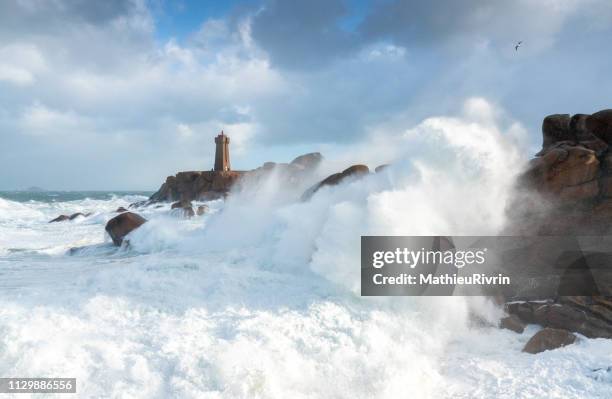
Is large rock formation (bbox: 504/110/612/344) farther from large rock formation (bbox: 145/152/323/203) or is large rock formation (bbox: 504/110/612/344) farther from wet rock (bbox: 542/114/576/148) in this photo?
large rock formation (bbox: 145/152/323/203)

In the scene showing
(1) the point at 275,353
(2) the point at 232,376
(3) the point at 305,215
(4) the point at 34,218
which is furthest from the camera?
(4) the point at 34,218

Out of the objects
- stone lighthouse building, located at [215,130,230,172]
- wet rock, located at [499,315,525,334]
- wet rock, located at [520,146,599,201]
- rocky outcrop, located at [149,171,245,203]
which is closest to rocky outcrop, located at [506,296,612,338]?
wet rock, located at [499,315,525,334]

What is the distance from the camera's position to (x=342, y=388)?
397 centimetres

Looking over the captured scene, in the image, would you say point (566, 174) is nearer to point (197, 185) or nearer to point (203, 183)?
point (203, 183)

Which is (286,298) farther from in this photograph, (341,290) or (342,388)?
(342,388)

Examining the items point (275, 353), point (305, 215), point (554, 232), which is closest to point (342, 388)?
point (275, 353)

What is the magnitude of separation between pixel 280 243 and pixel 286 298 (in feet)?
7.79
